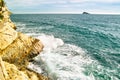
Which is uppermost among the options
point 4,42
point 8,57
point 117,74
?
point 4,42

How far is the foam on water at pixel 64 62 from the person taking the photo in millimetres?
21992

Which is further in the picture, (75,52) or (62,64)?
(75,52)

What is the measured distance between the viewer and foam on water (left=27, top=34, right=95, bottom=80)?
21992 millimetres

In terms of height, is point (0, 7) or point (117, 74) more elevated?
point (0, 7)

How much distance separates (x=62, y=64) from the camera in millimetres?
25562

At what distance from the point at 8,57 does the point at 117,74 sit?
13132 mm

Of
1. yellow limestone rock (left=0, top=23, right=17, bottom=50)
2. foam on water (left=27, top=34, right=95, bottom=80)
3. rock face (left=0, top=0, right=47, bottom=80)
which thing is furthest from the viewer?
foam on water (left=27, top=34, right=95, bottom=80)

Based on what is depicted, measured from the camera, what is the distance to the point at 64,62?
26297mm

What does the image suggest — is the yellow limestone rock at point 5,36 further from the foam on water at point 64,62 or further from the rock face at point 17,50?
the foam on water at point 64,62

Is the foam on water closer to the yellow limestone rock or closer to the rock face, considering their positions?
the rock face

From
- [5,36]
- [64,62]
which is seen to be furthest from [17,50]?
[64,62]

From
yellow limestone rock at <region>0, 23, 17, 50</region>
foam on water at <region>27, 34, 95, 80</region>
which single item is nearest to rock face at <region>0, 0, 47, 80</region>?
yellow limestone rock at <region>0, 23, 17, 50</region>

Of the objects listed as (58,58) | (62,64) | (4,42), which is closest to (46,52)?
(58,58)

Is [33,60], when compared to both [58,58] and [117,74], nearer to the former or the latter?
[58,58]
